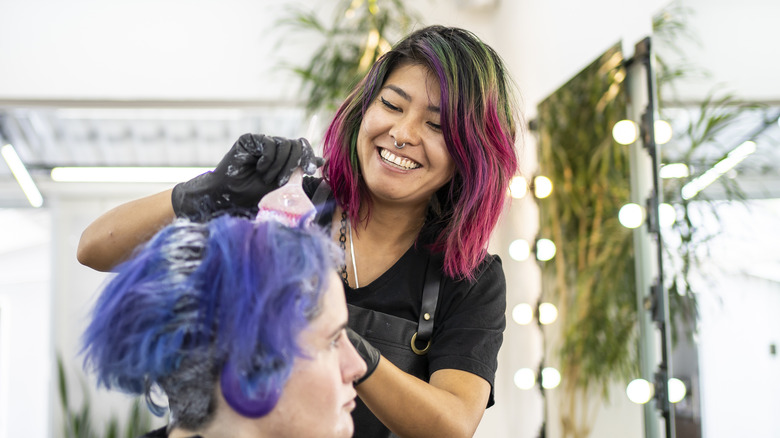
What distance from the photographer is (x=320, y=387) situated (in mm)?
967

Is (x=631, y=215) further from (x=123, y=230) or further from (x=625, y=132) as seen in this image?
(x=123, y=230)

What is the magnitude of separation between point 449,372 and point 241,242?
1.89ft

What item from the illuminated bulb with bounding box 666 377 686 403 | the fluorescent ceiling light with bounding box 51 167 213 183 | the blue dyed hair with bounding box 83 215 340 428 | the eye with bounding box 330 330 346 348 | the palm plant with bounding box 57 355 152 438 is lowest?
the palm plant with bounding box 57 355 152 438

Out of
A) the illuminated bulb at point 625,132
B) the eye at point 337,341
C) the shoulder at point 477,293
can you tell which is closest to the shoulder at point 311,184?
the shoulder at point 477,293

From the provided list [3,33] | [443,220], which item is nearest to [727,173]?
[443,220]

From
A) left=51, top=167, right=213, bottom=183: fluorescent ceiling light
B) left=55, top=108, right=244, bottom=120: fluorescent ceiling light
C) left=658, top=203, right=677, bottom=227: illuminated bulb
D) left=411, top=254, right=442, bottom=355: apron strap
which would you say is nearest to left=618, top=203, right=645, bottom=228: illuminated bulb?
left=658, top=203, right=677, bottom=227: illuminated bulb

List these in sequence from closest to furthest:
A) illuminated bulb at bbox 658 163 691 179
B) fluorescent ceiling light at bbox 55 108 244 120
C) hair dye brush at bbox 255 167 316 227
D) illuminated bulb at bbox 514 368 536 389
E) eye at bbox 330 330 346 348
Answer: eye at bbox 330 330 346 348
hair dye brush at bbox 255 167 316 227
illuminated bulb at bbox 658 163 691 179
illuminated bulb at bbox 514 368 536 389
fluorescent ceiling light at bbox 55 108 244 120

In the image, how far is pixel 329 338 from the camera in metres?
1.00

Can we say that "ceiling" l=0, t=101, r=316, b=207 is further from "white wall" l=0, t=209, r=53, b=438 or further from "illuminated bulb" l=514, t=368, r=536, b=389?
"illuminated bulb" l=514, t=368, r=536, b=389

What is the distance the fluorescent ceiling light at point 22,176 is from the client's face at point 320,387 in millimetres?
3974

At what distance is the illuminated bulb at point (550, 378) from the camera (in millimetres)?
3186

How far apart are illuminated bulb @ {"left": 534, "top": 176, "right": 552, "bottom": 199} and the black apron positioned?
190 cm

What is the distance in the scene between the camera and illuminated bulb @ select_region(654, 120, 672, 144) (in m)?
2.32

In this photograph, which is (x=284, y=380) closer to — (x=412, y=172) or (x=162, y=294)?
(x=162, y=294)
